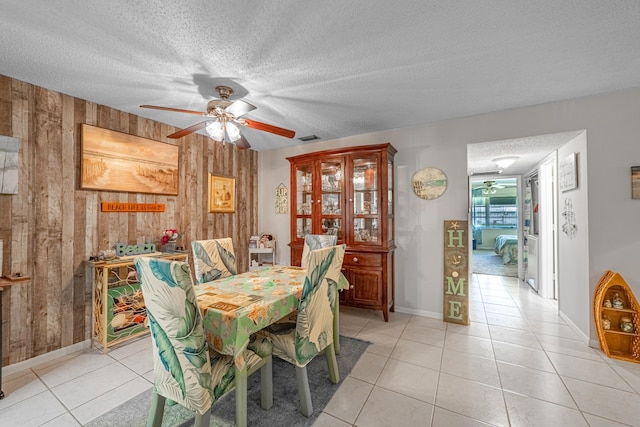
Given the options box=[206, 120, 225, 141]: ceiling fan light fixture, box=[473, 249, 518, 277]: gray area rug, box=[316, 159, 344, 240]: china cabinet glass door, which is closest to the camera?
box=[206, 120, 225, 141]: ceiling fan light fixture

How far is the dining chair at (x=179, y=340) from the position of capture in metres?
1.20

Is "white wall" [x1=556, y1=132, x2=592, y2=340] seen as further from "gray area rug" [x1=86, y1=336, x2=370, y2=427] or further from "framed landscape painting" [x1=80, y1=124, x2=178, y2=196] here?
"framed landscape painting" [x1=80, y1=124, x2=178, y2=196]

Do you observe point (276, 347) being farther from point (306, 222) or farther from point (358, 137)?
point (358, 137)

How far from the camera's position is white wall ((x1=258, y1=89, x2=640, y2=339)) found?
7.89 ft

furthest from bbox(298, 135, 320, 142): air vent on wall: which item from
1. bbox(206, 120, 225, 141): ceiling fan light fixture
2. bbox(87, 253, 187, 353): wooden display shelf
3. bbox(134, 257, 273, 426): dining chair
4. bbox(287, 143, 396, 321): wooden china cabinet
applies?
bbox(134, 257, 273, 426): dining chair

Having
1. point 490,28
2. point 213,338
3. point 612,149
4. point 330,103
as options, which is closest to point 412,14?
point 490,28

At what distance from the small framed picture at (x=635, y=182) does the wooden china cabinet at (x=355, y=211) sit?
7.15 feet

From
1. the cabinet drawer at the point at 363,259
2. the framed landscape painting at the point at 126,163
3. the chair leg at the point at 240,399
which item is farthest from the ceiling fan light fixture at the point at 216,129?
the cabinet drawer at the point at 363,259

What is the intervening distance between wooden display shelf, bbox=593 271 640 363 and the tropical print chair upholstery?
136 inches

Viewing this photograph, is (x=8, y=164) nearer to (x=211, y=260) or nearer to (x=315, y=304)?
(x=211, y=260)

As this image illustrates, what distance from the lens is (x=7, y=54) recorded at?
1.86 m

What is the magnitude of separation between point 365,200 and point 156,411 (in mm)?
2822

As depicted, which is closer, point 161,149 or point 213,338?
point 213,338

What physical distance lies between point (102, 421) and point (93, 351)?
1219 mm
